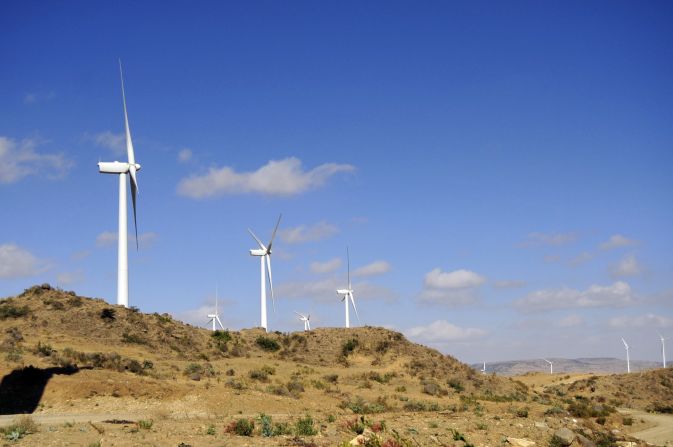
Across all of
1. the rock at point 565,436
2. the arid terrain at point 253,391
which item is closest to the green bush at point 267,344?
the arid terrain at point 253,391

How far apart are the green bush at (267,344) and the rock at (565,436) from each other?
45106mm

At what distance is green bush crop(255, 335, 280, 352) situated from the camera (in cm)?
7325

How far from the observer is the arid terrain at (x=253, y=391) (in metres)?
25.0

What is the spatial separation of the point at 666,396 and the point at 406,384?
4432 cm

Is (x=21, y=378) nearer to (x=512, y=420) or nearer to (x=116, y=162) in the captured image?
(x=512, y=420)

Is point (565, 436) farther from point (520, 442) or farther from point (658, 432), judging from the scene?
point (658, 432)

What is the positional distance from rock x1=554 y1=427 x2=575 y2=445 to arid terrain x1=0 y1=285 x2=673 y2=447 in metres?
0.07

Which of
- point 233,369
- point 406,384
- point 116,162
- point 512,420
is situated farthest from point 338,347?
point 512,420

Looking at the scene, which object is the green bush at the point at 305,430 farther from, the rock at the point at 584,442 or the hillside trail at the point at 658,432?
the hillside trail at the point at 658,432

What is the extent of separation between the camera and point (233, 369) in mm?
55406

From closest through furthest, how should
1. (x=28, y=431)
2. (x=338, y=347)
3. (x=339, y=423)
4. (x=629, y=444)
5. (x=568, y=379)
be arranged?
1. (x=28, y=431)
2. (x=339, y=423)
3. (x=629, y=444)
4. (x=338, y=347)
5. (x=568, y=379)

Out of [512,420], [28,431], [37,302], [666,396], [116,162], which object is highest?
[116,162]

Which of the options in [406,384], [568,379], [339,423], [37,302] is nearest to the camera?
[339,423]

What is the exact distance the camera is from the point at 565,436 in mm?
31047
